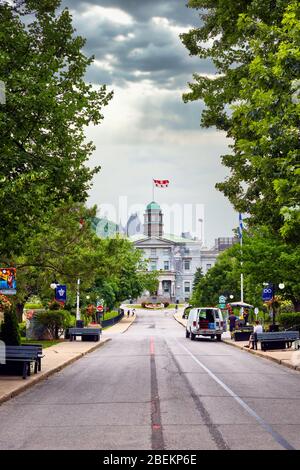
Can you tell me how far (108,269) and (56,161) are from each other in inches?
796

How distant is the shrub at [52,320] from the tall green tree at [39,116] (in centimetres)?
2013

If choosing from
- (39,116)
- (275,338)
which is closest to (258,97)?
(39,116)

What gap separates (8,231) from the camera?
709 inches

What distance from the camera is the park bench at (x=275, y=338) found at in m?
30.3

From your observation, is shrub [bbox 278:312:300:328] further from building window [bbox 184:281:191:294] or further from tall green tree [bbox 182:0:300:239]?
building window [bbox 184:281:191:294]

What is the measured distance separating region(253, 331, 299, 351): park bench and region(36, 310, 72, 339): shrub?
15315 mm

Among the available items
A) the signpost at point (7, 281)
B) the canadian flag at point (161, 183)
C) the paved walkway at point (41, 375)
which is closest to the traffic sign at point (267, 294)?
the paved walkway at point (41, 375)

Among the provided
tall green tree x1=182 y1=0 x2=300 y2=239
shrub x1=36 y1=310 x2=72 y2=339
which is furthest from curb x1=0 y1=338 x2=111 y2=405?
shrub x1=36 y1=310 x2=72 y2=339

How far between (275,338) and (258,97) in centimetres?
1596

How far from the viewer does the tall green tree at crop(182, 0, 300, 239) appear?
1675cm

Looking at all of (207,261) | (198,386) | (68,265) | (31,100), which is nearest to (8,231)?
(31,100)

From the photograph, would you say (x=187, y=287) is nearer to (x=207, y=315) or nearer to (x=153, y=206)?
(x=153, y=206)

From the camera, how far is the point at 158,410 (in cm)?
1246
